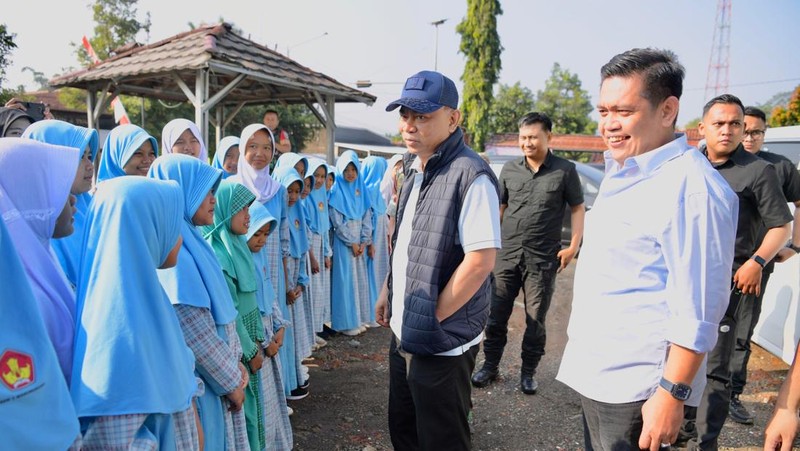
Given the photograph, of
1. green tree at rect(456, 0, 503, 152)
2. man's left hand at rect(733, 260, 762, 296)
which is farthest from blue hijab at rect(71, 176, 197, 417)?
green tree at rect(456, 0, 503, 152)

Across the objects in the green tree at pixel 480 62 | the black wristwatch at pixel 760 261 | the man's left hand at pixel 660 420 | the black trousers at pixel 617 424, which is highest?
the green tree at pixel 480 62

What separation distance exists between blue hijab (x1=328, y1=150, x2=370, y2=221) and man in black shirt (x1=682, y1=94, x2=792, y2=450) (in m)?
3.21

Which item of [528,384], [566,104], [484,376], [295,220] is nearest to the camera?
[528,384]

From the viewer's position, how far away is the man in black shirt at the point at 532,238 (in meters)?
3.71

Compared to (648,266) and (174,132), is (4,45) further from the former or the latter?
(648,266)

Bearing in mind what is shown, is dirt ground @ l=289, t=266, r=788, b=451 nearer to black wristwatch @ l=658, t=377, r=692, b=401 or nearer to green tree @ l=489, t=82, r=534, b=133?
black wristwatch @ l=658, t=377, r=692, b=401

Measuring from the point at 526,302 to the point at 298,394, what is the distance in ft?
5.93

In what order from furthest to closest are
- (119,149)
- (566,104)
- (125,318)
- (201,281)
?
(566,104)
(119,149)
(201,281)
(125,318)

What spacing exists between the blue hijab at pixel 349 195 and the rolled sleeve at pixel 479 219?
127 inches

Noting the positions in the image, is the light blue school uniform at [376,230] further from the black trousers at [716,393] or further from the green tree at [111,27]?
the green tree at [111,27]

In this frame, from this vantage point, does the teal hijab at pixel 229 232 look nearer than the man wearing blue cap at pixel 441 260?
No

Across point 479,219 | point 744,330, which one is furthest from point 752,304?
point 479,219

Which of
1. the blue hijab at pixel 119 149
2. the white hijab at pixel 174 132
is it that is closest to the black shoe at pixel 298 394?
the white hijab at pixel 174 132

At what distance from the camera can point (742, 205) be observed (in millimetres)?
2992
